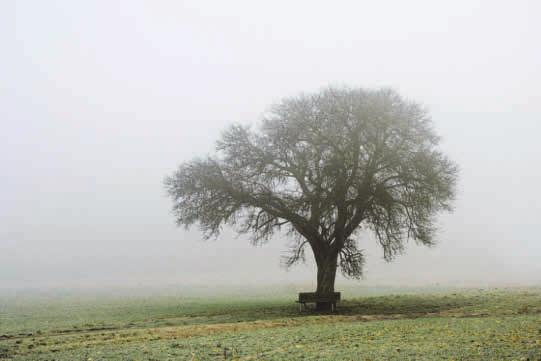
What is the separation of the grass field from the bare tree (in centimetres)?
600

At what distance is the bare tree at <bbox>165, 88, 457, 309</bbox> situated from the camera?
34594 millimetres

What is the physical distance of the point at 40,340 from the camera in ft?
69.9

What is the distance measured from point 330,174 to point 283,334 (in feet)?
52.6

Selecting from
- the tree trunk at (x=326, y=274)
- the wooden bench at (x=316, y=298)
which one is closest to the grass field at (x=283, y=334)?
the wooden bench at (x=316, y=298)

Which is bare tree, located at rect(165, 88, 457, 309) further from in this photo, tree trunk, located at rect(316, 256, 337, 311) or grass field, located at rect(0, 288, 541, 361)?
grass field, located at rect(0, 288, 541, 361)

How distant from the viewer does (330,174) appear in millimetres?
34656

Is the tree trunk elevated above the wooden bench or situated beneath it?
elevated above

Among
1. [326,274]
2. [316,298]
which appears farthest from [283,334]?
[326,274]

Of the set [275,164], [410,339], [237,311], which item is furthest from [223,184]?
[410,339]

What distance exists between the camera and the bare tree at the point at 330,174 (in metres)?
34.6

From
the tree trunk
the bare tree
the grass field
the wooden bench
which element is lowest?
the grass field

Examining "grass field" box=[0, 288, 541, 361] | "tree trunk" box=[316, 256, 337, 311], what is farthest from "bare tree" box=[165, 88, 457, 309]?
"grass field" box=[0, 288, 541, 361]

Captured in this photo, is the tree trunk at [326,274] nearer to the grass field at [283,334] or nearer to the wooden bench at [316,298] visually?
the wooden bench at [316,298]

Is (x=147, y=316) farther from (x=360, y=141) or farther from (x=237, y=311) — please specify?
(x=360, y=141)
